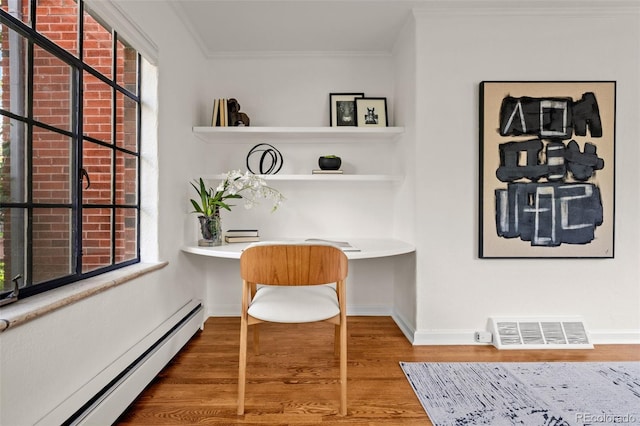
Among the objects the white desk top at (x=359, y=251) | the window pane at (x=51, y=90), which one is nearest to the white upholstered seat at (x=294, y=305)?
the white desk top at (x=359, y=251)

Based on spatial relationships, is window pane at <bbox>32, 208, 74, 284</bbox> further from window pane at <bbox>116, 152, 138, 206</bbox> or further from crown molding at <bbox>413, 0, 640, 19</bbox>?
crown molding at <bbox>413, 0, 640, 19</bbox>

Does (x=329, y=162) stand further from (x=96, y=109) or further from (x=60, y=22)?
(x=60, y=22)

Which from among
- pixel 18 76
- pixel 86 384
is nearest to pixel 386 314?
pixel 86 384

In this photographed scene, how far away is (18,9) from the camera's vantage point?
3.73 feet

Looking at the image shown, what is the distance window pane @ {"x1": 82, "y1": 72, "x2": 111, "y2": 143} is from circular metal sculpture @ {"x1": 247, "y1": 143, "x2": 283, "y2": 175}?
1.21 m

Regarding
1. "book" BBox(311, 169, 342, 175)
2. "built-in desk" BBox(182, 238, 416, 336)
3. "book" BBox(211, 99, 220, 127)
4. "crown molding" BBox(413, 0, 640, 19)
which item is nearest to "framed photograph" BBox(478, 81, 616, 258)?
"crown molding" BBox(413, 0, 640, 19)

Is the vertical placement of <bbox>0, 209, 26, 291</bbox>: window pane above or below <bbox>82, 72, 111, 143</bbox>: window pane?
below

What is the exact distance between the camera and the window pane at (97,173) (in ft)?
4.90

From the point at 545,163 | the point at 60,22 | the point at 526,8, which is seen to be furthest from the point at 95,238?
the point at 526,8

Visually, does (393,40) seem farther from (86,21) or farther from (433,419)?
(433,419)

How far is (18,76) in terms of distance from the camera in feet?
3.70

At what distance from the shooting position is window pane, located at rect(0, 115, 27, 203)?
3.57ft

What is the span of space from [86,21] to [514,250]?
2.68 metres

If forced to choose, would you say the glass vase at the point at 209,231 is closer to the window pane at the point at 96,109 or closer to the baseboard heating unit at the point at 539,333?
the window pane at the point at 96,109
